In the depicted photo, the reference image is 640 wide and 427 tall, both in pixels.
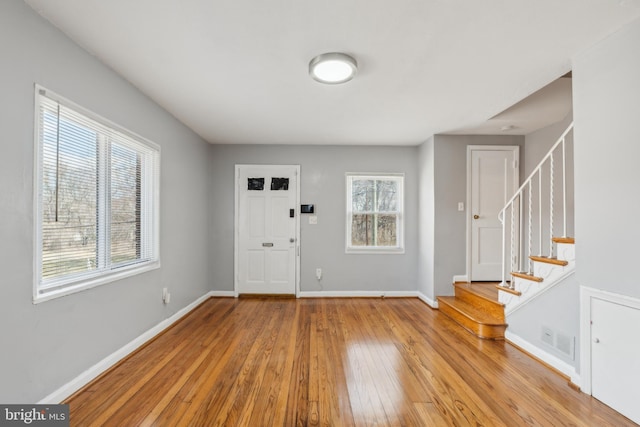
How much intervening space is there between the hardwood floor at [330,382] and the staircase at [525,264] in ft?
0.80

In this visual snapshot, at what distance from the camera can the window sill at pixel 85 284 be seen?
68.5 inches

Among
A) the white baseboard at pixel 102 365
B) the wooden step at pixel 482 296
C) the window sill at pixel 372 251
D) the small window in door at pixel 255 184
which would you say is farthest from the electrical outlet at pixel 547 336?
the small window in door at pixel 255 184

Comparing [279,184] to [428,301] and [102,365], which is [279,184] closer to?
[428,301]

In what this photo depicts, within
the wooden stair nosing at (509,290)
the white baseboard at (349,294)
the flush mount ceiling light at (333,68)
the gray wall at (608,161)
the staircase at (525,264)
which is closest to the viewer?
the gray wall at (608,161)

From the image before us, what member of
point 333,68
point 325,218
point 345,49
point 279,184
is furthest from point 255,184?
point 345,49

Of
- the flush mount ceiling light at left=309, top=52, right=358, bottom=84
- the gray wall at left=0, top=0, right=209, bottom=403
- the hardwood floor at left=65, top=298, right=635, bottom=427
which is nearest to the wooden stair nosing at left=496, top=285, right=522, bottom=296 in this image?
the hardwood floor at left=65, top=298, right=635, bottom=427

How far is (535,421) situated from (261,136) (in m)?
4.02

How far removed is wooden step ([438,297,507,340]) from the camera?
9.68ft

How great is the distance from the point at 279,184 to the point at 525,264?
3.76 m

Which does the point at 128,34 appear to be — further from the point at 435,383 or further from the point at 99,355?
the point at 435,383

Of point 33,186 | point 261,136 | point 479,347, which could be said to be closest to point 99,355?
point 33,186

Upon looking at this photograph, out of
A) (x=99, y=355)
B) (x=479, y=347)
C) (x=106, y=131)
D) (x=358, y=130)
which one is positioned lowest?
(x=479, y=347)

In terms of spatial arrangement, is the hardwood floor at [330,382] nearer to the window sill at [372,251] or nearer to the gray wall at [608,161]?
the gray wall at [608,161]

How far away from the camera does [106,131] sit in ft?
7.65
